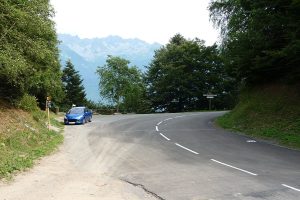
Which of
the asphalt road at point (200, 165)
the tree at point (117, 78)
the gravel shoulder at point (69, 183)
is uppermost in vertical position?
the tree at point (117, 78)

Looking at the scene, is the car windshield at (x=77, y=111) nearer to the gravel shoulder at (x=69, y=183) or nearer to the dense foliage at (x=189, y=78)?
the gravel shoulder at (x=69, y=183)

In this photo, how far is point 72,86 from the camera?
71.9 meters

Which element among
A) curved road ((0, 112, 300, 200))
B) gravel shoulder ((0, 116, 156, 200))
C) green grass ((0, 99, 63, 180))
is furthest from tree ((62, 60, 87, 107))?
gravel shoulder ((0, 116, 156, 200))

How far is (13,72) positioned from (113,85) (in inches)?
2507

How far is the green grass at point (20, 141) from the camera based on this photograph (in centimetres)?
1451

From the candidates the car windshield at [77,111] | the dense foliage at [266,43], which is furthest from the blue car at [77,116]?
the dense foliage at [266,43]

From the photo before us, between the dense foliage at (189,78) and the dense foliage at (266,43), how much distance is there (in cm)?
3379

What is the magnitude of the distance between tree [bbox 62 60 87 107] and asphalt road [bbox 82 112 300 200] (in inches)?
1798

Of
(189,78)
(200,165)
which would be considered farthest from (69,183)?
(189,78)

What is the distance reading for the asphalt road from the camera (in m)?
11.2

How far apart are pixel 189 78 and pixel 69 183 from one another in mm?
55933

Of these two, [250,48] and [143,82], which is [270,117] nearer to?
[250,48]

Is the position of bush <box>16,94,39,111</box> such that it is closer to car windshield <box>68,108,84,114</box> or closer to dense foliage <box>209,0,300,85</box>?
car windshield <box>68,108,84,114</box>

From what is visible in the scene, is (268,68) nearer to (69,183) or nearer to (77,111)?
(77,111)
